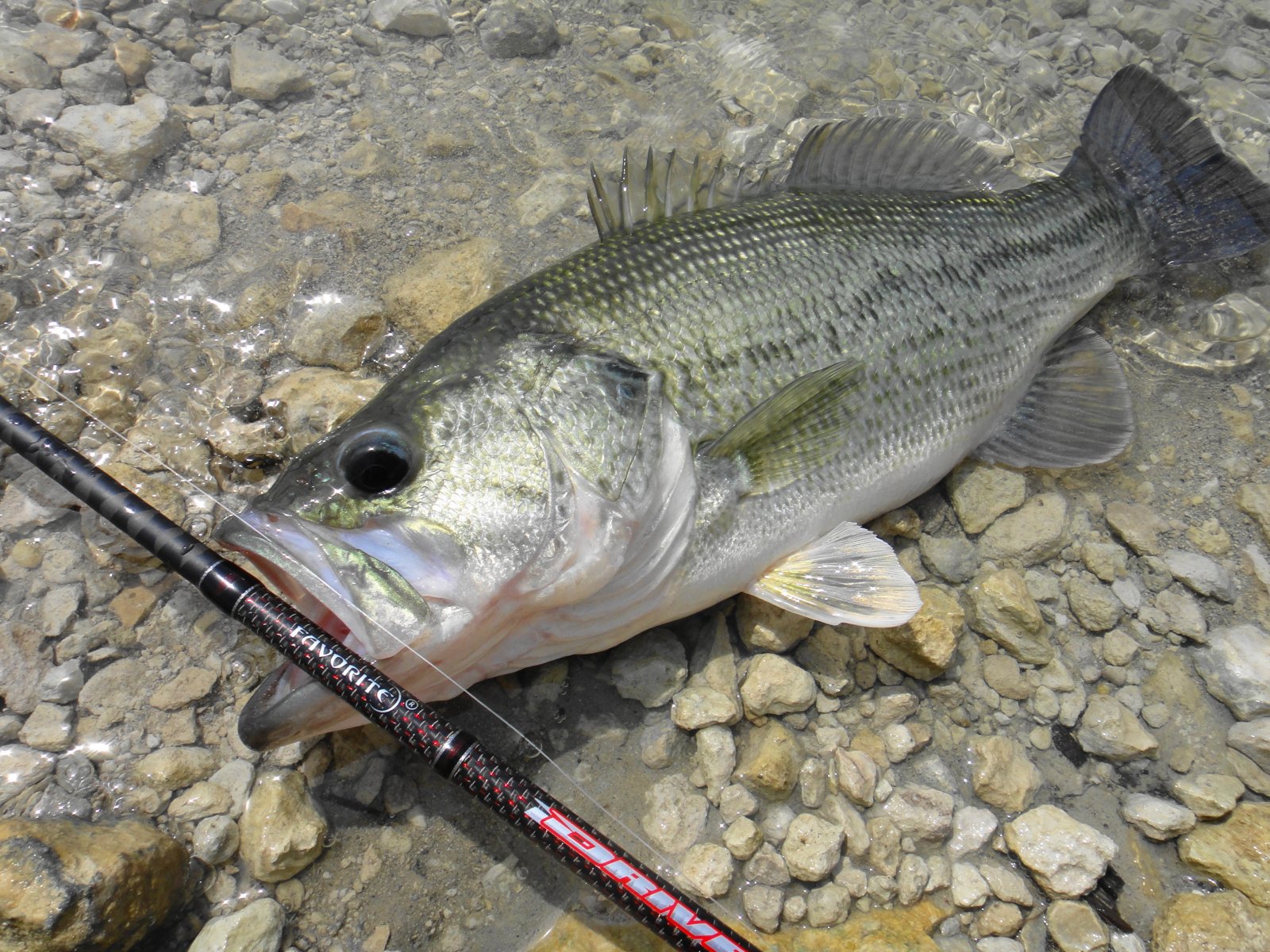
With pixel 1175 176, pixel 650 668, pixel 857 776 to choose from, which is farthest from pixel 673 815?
pixel 1175 176

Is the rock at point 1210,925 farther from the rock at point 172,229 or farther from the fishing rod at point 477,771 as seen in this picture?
the rock at point 172,229

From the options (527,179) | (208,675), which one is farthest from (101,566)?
(527,179)

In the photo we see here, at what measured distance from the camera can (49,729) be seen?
2.35 m

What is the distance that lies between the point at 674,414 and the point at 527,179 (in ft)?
6.81

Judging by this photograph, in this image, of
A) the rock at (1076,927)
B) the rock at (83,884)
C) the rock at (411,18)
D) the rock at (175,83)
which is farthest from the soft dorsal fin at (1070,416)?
the rock at (175,83)

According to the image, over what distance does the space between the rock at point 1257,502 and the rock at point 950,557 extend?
3.67ft

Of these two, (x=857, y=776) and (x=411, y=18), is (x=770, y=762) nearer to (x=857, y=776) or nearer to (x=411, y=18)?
(x=857, y=776)

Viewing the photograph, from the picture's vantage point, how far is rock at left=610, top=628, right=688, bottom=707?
2588mm

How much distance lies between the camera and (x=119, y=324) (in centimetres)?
316

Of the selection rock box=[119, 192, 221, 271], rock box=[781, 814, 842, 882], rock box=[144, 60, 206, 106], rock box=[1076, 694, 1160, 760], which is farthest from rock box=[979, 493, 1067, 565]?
rock box=[144, 60, 206, 106]

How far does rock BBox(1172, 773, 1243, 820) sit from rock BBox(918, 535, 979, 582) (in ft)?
2.93

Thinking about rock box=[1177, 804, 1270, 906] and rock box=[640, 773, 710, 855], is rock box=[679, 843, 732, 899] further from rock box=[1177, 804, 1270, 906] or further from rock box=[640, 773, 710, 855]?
rock box=[1177, 804, 1270, 906]

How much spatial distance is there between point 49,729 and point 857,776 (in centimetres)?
242

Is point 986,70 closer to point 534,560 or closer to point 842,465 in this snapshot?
point 842,465
